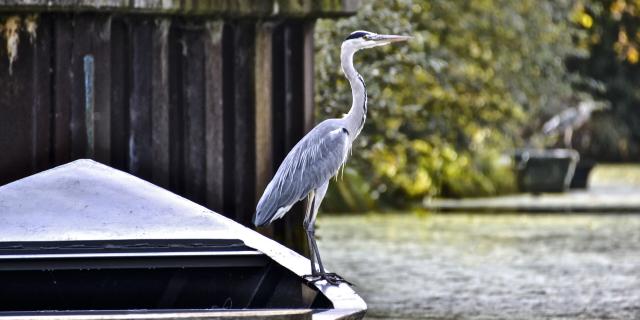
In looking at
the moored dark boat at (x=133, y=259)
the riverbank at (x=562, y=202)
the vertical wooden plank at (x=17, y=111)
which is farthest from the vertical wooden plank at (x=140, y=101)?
the riverbank at (x=562, y=202)

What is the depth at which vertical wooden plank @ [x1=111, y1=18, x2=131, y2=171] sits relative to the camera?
9.49 metres

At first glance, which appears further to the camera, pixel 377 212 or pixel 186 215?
pixel 377 212

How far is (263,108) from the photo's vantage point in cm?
980

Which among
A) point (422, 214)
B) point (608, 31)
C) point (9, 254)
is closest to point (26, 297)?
point (9, 254)

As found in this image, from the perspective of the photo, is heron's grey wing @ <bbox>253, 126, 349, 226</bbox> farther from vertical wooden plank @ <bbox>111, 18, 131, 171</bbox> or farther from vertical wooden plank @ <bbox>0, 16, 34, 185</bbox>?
vertical wooden plank @ <bbox>0, 16, 34, 185</bbox>

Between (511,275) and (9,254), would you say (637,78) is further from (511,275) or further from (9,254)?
(9,254)

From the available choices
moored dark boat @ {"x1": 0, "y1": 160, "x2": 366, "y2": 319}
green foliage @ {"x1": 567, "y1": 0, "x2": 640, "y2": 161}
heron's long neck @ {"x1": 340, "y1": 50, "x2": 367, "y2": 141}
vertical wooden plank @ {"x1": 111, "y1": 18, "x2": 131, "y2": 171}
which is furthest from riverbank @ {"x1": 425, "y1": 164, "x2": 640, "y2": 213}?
moored dark boat @ {"x1": 0, "y1": 160, "x2": 366, "y2": 319}

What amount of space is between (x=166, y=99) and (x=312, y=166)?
173cm

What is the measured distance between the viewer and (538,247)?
17.5 metres

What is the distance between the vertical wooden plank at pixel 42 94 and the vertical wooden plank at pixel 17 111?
0.10 feet

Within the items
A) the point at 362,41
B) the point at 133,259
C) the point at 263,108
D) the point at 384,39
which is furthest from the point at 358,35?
the point at 133,259

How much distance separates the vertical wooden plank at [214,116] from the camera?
31.8 feet

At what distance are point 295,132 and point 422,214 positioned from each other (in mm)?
13466

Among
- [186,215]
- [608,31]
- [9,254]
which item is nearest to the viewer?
[9,254]
